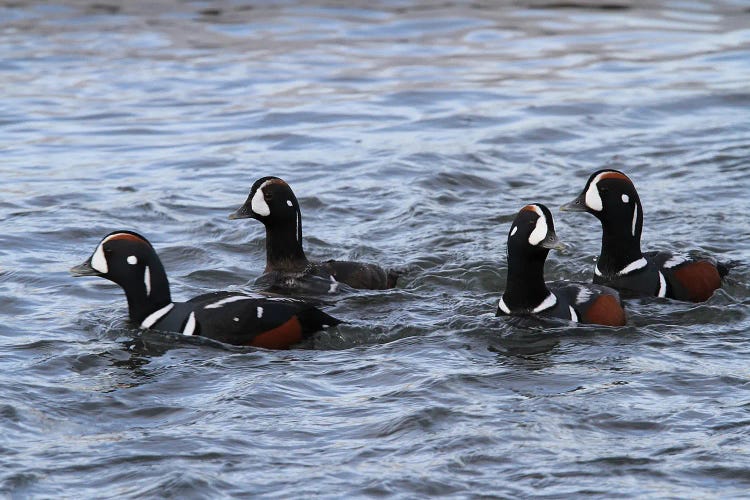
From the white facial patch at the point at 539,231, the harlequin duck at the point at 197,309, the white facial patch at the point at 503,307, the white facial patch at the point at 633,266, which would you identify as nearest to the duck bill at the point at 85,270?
the harlequin duck at the point at 197,309

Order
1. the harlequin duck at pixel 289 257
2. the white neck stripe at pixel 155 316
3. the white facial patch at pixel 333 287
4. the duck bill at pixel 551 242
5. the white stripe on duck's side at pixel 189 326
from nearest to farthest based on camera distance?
1. the duck bill at pixel 551 242
2. the white stripe on duck's side at pixel 189 326
3. the white neck stripe at pixel 155 316
4. the white facial patch at pixel 333 287
5. the harlequin duck at pixel 289 257

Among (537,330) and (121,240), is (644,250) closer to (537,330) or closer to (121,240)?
(537,330)

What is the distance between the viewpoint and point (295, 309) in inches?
356

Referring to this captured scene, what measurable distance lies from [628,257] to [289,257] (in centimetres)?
262

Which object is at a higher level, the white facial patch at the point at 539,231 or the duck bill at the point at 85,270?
the white facial patch at the point at 539,231

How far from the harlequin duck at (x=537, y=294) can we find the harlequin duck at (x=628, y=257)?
29.2 inches

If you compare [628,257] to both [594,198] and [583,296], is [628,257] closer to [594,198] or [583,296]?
[594,198]

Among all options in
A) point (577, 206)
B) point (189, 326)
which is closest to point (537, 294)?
Result: point (577, 206)

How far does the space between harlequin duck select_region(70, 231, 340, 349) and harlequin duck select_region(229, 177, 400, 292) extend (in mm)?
1077

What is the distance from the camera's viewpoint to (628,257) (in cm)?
1009

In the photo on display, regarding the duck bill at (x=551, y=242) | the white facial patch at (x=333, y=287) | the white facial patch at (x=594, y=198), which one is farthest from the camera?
the white facial patch at (x=333, y=287)

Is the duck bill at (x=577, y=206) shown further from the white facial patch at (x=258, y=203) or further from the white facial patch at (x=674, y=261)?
the white facial patch at (x=258, y=203)

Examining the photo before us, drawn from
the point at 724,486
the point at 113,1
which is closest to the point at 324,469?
the point at 724,486

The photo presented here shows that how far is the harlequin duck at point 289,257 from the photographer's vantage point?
10297 millimetres
